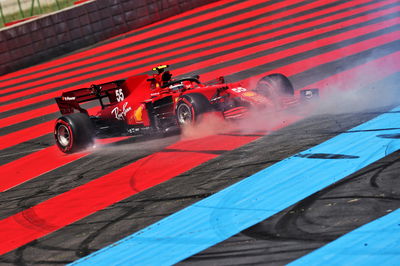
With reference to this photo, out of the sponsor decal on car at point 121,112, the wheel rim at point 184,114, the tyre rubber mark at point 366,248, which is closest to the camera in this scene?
the tyre rubber mark at point 366,248

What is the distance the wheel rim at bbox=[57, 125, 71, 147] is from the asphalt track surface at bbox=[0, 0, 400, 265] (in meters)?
0.28

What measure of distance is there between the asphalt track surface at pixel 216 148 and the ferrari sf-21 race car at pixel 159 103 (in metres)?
0.26

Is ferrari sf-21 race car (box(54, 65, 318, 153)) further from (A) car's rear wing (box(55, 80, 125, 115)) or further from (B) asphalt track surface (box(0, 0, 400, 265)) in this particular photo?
(B) asphalt track surface (box(0, 0, 400, 265))

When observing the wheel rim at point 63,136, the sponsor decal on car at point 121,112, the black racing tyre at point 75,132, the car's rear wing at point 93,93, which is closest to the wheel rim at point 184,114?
the sponsor decal on car at point 121,112

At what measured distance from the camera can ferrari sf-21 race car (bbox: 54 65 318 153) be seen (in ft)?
32.0

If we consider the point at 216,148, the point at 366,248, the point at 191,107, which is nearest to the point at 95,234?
the point at 366,248

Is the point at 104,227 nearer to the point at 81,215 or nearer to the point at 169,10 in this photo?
the point at 81,215

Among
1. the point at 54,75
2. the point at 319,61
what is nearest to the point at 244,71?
the point at 319,61

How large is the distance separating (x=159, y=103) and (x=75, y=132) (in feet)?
4.72

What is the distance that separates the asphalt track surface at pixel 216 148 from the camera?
214 inches

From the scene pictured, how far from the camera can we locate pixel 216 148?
8664mm

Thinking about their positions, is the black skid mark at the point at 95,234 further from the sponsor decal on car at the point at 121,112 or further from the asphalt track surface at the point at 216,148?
the sponsor decal on car at the point at 121,112

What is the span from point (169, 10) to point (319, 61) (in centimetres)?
957

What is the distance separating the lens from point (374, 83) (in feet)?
36.3
